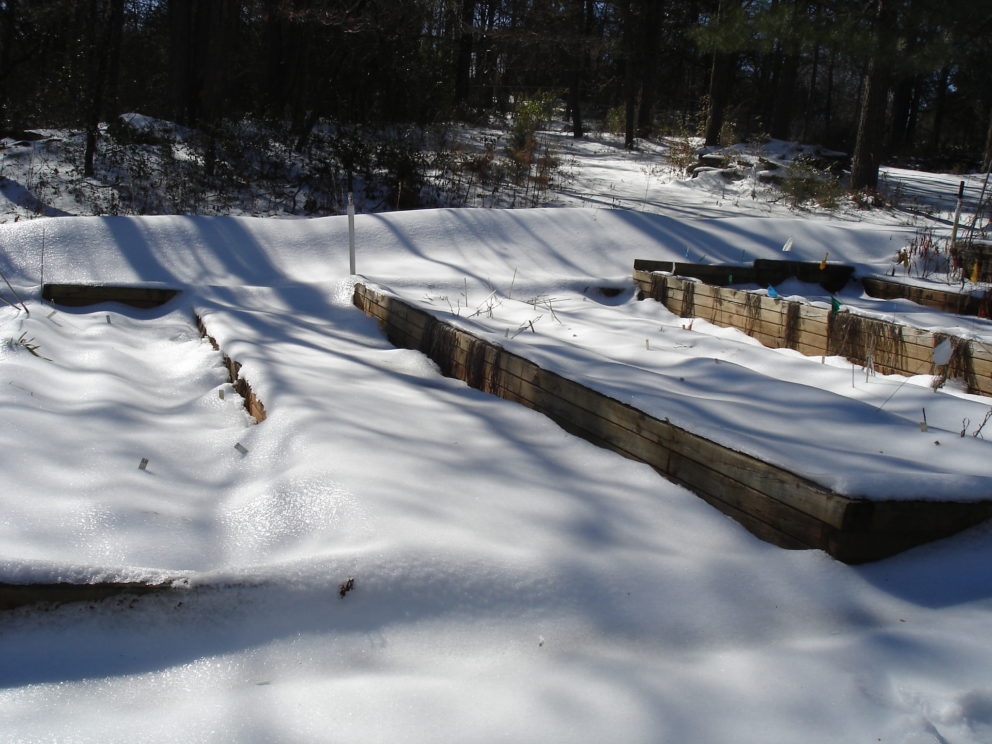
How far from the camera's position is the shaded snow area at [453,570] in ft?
5.47

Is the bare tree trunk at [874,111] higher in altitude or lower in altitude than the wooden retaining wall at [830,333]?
higher

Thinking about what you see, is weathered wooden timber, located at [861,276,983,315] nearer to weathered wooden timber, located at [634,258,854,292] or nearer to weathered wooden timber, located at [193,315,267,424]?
weathered wooden timber, located at [634,258,854,292]

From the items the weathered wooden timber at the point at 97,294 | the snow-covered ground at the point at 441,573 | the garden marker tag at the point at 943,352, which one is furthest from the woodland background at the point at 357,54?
the snow-covered ground at the point at 441,573

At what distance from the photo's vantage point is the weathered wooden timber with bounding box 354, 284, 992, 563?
7.11 ft

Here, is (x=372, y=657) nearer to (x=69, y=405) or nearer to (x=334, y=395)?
(x=334, y=395)

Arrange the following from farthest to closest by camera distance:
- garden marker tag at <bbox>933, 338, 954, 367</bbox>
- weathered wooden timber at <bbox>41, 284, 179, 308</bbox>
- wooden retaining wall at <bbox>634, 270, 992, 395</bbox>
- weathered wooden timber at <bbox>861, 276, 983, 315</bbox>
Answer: weathered wooden timber at <bbox>861, 276, 983, 315</bbox>, weathered wooden timber at <bbox>41, 284, 179, 308</bbox>, wooden retaining wall at <bbox>634, 270, 992, 395</bbox>, garden marker tag at <bbox>933, 338, 954, 367</bbox>

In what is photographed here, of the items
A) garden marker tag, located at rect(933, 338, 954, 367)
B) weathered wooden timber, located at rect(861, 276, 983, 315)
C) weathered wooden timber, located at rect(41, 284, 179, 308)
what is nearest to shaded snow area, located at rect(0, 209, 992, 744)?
garden marker tag, located at rect(933, 338, 954, 367)

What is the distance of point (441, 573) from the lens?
2098 mm

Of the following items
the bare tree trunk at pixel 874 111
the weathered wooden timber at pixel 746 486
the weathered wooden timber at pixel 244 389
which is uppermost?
the bare tree trunk at pixel 874 111

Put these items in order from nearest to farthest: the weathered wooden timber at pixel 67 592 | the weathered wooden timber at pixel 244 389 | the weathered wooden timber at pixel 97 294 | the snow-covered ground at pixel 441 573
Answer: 1. the snow-covered ground at pixel 441 573
2. the weathered wooden timber at pixel 67 592
3. the weathered wooden timber at pixel 244 389
4. the weathered wooden timber at pixel 97 294

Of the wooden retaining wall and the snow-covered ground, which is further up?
the wooden retaining wall

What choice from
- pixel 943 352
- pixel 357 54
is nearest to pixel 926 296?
pixel 943 352

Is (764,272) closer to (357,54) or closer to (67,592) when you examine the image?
(67,592)

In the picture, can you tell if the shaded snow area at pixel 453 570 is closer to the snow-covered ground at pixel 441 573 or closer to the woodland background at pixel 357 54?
the snow-covered ground at pixel 441 573
